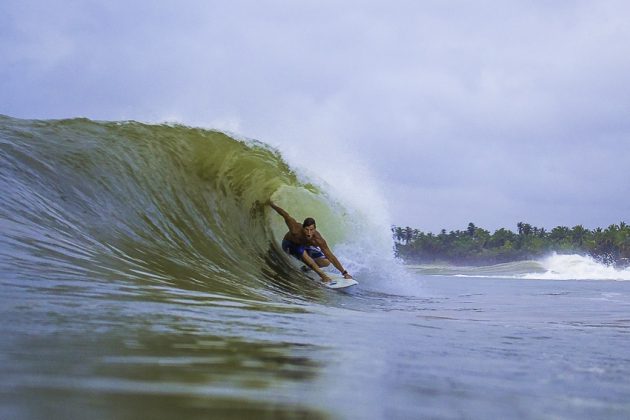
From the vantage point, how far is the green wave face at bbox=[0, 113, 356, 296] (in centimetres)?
500

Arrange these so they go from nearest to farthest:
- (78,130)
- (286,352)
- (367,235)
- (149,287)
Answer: (286,352) → (149,287) → (78,130) → (367,235)

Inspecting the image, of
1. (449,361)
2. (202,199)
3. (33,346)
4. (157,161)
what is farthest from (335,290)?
(33,346)

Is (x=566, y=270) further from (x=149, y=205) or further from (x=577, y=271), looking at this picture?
(x=149, y=205)

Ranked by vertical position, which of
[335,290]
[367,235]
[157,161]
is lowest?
[335,290]

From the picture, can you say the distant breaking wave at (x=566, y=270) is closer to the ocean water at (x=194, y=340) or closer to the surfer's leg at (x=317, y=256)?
the surfer's leg at (x=317, y=256)

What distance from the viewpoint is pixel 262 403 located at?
1537 millimetres

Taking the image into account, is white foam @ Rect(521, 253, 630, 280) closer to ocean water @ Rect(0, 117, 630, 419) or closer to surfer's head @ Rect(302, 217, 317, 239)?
surfer's head @ Rect(302, 217, 317, 239)

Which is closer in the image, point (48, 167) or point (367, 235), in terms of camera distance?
point (48, 167)

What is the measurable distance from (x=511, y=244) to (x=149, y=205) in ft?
368

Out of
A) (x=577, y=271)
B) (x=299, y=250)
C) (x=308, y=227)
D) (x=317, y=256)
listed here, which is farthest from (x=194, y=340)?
(x=577, y=271)

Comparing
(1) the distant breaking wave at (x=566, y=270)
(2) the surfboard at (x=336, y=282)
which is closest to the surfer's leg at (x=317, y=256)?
(2) the surfboard at (x=336, y=282)

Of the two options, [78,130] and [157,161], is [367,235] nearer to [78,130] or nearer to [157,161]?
[157,161]

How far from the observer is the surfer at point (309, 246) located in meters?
10.2

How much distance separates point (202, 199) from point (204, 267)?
3710mm
